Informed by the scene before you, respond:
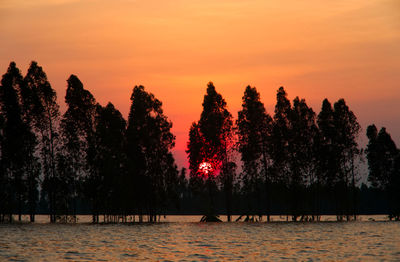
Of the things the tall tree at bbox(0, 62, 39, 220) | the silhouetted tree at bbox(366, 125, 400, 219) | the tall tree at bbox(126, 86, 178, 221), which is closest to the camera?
the tall tree at bbox(0, 62, 39, 220)

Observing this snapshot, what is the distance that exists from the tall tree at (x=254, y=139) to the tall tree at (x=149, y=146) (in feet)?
39.3

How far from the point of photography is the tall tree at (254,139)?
92562 mm

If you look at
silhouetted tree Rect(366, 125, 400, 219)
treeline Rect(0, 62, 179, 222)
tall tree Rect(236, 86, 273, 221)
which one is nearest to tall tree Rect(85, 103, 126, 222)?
treeline Rect(0, 62, 179, 222)

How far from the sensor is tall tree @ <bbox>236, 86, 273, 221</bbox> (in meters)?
92.6

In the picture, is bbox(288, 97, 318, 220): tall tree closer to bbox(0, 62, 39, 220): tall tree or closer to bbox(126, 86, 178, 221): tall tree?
bbox(126, 86, 178, 221): tall tree

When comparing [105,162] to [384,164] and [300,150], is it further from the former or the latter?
[384,164]

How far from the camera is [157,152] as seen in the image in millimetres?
91938

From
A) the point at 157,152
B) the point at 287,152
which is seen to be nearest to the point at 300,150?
the point at 287,152

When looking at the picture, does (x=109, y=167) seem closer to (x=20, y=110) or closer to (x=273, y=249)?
(x=20, y=110)

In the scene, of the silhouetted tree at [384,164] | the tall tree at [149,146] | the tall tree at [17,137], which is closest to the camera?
the tall tree at [17,137]

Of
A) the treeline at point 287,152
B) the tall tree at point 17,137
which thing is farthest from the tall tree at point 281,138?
the tall tree at point 17,137

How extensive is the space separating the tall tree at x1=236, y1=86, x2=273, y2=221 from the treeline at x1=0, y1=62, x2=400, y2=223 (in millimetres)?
166

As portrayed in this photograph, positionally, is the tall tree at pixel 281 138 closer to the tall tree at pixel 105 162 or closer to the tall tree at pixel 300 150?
the tall tree at pixel 300 150

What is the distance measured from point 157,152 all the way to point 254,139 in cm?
1598
